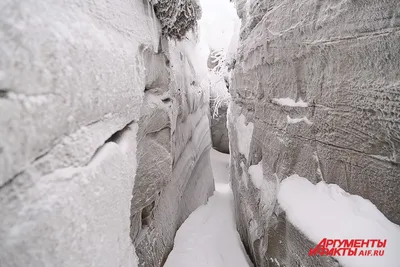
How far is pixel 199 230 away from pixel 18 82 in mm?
3396

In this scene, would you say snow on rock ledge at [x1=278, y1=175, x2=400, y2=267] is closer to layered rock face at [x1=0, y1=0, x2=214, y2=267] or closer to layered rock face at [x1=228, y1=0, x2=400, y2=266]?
layered rock face at [x1=228, y1=0, x2=400, y2=266]

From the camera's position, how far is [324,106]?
1535 mm

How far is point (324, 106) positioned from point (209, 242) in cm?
254

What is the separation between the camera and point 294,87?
1.87m

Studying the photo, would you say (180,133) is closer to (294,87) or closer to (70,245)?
(294,87)

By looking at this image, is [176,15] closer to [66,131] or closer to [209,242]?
[66,131]

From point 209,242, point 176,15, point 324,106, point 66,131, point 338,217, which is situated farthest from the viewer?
point 209,242

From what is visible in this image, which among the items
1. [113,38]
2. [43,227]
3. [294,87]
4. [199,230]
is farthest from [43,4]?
[199,230]

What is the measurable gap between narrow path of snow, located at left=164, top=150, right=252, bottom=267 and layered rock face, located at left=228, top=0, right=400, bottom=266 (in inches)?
21.8

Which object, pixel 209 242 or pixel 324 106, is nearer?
pixel 324 106

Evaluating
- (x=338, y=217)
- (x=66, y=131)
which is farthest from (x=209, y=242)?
(x=66, y=131)

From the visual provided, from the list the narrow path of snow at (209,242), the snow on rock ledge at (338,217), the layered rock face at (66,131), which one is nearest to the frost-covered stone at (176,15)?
the layered rock face at (66,131)

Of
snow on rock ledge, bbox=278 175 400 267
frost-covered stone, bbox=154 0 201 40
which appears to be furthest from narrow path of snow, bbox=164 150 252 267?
frost-covered stone, bbox=154 0 201 40

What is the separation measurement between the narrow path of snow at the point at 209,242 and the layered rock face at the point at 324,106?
553 millimetres
